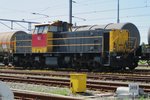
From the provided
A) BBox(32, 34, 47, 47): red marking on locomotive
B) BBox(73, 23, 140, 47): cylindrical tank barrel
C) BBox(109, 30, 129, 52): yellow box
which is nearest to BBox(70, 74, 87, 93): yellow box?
BBox(109, 30, 129, 52): yellow box

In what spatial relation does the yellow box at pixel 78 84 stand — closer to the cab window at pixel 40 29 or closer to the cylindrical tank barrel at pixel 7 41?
the cab window at pixel 40 29

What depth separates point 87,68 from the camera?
78.0 feet

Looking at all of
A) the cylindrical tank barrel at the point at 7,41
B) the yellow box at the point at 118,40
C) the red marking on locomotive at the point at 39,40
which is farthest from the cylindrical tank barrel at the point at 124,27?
the cylindrical tank barrel at the point at 7,41

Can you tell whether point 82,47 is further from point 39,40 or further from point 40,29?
point 40,29

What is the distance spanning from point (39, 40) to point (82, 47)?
4159 millimetres

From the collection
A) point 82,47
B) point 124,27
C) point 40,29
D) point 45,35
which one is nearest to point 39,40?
point 40,29

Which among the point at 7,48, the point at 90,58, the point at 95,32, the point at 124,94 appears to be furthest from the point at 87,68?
the point at 124,94

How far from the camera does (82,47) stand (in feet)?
77.7

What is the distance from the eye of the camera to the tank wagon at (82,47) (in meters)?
22.3

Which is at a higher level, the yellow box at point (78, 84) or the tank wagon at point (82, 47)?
the tank wagon at point (82, 47)

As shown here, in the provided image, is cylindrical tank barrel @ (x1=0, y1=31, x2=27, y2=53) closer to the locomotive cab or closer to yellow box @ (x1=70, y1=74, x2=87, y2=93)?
the locomotive cab

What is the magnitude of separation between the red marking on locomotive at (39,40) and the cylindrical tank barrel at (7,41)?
12.5 feet

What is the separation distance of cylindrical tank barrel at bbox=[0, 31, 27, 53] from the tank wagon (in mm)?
2311

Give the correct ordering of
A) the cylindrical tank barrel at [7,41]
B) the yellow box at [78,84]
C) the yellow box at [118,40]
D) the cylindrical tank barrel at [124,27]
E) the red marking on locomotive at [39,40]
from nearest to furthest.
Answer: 1. the yellow box at [78,84]
2. the yellow box at [118,40]
3. the cylindrical tank barrel at [124,27]
4. the red marking on locomotive at [39,40]
5. the cylindrical tank barrel at [7,41]
